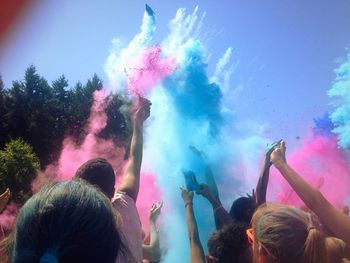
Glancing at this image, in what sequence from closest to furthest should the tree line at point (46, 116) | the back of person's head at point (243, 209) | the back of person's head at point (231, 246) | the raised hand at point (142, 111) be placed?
the back of person's head at point (231, 246), the back of person's head at point (243, 209), the raised hand at point (142, 111), the tree line at point (46, 116)

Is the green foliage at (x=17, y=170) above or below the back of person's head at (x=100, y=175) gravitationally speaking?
above

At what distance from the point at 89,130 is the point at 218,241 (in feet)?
76.8

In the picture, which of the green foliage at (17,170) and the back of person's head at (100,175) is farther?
the green foliage at (17,170)

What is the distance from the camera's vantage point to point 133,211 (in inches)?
104

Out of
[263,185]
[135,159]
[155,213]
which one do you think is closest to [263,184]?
[263,185]

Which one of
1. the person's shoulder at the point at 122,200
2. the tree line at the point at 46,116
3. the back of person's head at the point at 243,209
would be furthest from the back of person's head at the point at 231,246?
the tree line at the point at 46,116

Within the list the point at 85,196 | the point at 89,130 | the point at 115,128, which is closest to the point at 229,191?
the point at 85,196

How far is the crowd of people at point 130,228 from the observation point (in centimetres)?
130

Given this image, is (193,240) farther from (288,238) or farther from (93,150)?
(93,150)

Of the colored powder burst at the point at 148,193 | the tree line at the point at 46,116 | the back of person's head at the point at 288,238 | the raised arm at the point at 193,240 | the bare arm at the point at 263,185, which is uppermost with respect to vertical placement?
the tree line at the point at 46,116

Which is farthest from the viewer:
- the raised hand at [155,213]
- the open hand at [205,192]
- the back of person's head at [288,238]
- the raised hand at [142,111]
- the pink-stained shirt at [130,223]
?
the open hand at [205,192]

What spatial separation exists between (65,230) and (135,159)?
6.35 feet

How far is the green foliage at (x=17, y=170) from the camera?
1576 cm

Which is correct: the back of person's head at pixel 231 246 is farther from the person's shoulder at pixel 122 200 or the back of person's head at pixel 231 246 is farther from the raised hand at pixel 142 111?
the raised hand at pixel 142 111
